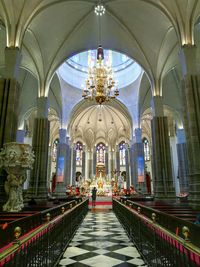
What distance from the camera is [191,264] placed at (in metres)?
1.64

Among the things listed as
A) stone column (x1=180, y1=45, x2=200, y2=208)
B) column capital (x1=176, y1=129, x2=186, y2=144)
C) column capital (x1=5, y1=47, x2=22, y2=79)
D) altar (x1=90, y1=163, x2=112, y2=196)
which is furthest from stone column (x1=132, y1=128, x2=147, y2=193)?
column capital (x1=5, y1=47, x2=22, y2=79)

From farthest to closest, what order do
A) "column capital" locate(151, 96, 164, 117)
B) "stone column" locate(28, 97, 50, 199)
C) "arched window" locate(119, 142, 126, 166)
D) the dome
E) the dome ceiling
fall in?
"arched window" locate(119, 142, 126, 166)
the dome ceiling
the dome
"column capital" locate(151, 96, 164, 117)
"stone column" locate(28, 97, 50, 199)

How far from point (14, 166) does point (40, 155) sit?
6.86 meters

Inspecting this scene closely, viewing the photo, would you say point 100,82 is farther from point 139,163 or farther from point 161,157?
point 139,163

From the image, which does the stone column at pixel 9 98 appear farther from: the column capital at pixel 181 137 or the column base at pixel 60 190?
the column capital at pixel 181 137

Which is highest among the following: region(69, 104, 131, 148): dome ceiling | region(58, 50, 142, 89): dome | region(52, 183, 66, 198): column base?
region(58, 50, 142, 89): dome

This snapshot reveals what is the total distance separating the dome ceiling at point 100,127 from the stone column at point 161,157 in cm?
1534

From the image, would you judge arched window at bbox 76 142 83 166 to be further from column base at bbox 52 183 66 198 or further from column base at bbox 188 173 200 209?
column base at bbox 188 173 200 209

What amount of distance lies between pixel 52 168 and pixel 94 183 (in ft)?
27.4

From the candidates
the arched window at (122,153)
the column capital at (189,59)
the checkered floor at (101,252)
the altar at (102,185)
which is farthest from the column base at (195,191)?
the arched window at (122,153)

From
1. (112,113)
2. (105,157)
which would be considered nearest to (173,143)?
(112,113)

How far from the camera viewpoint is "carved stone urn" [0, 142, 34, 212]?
5.88 meters

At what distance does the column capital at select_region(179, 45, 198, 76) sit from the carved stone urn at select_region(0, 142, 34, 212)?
7048mm

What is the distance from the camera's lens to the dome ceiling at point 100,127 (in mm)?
29719
